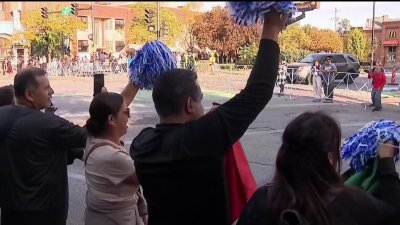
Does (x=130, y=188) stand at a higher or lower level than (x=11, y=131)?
lower

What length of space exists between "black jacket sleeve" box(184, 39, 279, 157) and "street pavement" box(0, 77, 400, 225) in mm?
2187

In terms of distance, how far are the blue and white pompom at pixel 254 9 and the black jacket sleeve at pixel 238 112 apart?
0.18 meters

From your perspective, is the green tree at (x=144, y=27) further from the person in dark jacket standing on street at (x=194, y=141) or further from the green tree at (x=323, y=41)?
the person in dark jacket standing on street at (x=194, y=141)

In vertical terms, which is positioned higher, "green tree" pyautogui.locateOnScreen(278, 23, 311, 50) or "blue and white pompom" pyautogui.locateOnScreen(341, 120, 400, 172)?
"green tree" pyautogui.locateOnScreen(278, 23, 311, 50)

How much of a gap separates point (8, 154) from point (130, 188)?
834 mm

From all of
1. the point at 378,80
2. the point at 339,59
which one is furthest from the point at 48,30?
the point at 378,80

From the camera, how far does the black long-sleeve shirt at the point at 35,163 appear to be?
298cm

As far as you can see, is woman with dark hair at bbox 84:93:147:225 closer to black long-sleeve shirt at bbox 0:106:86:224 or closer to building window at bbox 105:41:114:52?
black long-sleeve shirt at bbox 0:106:86:224

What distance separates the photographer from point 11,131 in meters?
3.01

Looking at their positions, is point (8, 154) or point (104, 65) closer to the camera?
point (8, 154)

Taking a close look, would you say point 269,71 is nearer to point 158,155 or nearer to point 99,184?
point 158,155

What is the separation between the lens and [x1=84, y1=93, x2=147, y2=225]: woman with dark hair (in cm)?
271

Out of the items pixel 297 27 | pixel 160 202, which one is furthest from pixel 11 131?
pixel 297 27

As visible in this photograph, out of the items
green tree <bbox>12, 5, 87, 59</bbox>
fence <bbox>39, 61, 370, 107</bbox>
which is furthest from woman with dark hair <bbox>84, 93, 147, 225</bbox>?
green tree <bbox>12, 5, 87, 59</bbox>
